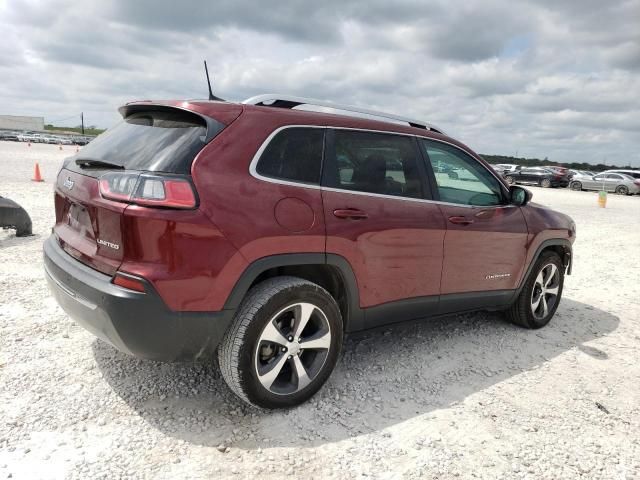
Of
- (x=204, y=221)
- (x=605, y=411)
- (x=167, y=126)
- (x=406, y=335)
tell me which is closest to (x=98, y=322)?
(x=204, y=221)

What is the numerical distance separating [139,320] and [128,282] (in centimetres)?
20

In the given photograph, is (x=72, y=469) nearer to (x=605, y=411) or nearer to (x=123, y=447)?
(x=123, y=447)

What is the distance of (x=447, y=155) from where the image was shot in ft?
12.9

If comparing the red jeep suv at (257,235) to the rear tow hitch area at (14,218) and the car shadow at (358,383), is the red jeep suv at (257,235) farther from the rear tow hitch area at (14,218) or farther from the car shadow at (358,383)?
the rear tow hitch area at (14,218)

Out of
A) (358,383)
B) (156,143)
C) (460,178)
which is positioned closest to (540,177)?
(460,178)

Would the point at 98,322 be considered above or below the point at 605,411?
above

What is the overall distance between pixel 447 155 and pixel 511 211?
0.86 metres

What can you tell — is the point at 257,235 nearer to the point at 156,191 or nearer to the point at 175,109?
the point at 156,191

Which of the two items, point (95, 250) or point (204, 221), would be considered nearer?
point (204, 221)

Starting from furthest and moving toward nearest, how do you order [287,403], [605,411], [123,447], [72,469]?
[605,411] < [287,403] < [123,447] < [72,469]

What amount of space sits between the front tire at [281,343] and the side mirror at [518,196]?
2.19 m

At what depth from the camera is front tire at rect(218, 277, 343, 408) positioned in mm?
2760

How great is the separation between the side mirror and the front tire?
7.18ft

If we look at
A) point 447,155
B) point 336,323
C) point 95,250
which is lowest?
point 336,323
